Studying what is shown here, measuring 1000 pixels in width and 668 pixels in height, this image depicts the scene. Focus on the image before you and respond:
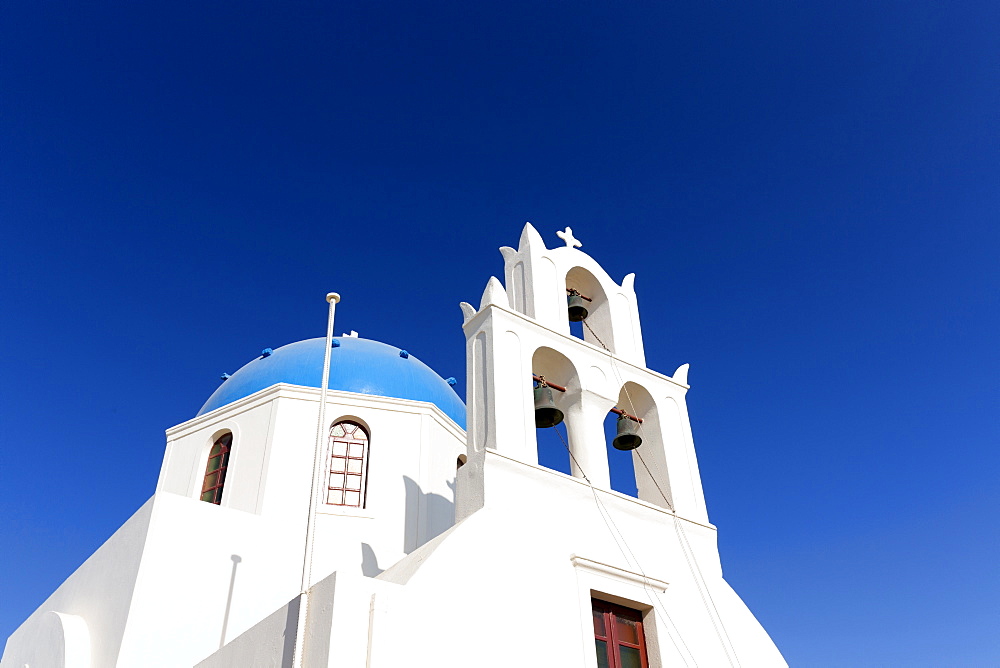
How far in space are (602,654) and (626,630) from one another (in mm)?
428

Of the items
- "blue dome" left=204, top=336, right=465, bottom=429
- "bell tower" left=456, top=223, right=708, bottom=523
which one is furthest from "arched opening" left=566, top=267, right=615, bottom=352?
"blue dome" left=204, top=336, right=465, bottom=429

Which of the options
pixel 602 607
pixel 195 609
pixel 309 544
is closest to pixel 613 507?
pixel 602 607

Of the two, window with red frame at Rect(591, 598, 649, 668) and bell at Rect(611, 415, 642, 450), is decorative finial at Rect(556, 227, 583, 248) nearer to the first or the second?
bell at Rect(611, 415, 642, 450)

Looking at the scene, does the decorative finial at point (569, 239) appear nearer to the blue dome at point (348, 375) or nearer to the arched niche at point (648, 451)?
the arched niche at point (648, 451)

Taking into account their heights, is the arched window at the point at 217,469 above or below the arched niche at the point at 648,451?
above

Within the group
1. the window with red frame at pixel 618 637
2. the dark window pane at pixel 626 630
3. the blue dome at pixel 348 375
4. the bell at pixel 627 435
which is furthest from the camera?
the blue dome at pixel 348 375

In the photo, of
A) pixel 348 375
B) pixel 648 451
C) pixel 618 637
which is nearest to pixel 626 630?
pixel 618 637

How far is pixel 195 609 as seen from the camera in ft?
27.7

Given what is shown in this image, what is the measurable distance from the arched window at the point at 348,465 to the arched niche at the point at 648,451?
4.66 m

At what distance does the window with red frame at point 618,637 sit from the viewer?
6.70m

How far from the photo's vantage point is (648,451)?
8688 mm

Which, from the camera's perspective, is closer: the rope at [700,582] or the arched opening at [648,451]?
the rope at [700,582]

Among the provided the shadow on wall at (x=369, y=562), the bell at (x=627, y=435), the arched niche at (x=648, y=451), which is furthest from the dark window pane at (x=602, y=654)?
the shadow on wall at (x=369, y=562)

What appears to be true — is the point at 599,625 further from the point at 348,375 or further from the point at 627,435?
the point at 348,375
